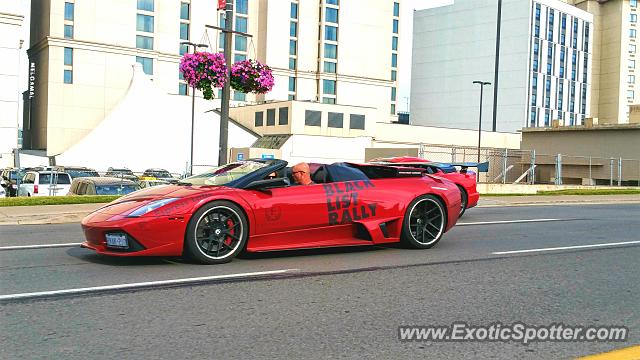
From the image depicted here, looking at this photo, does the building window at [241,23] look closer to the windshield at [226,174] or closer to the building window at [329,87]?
the building window at [329,87]

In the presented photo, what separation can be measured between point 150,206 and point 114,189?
13.7 m

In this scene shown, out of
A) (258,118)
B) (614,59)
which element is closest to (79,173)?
(258,118)

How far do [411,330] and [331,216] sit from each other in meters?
3.17

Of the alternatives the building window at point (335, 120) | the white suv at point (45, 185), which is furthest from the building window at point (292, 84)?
the white suv at point (45, 185)

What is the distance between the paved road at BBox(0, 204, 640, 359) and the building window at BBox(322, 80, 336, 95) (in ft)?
276

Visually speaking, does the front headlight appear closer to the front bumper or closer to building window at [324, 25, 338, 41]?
the front bumper

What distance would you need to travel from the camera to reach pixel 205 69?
58.2 ft

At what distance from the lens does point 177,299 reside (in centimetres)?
555

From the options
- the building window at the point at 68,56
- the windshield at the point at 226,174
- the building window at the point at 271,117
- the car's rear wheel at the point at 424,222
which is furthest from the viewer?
the building window at the point at 68,56

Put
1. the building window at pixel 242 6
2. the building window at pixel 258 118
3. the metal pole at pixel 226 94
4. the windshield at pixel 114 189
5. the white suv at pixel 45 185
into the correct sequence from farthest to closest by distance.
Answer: the building window at pixel 242 6 → the building window at pixel 258 118 → the white suv at pixel 45 185 → the windshield at pixel 114 189 → the metal pole at pixel 226 94

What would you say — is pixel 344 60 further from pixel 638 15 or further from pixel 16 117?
pixel 638 15

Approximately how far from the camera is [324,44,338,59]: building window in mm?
92050

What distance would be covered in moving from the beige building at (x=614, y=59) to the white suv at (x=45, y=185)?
389ft

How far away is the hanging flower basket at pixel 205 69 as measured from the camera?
1772cm
